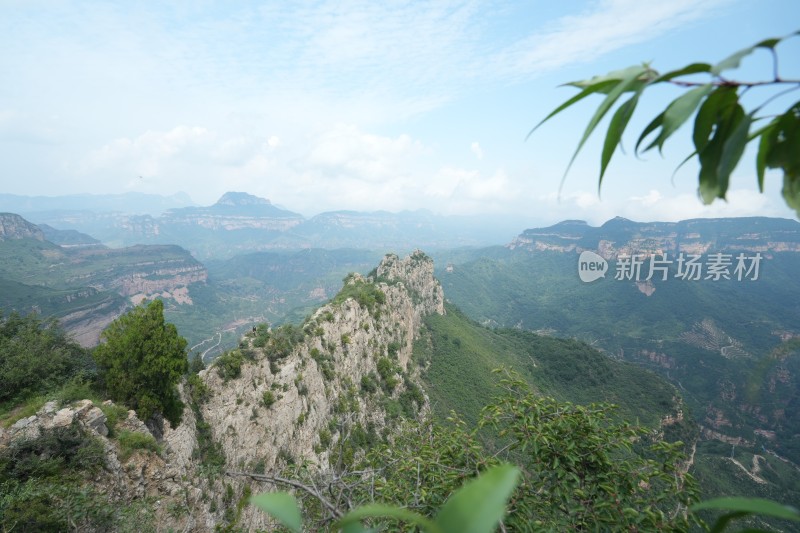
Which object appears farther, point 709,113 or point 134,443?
point 134,443

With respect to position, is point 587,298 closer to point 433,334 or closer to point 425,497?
point 433,334

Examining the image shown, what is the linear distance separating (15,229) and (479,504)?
210152mm

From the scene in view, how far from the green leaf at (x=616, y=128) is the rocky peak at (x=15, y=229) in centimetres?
20153

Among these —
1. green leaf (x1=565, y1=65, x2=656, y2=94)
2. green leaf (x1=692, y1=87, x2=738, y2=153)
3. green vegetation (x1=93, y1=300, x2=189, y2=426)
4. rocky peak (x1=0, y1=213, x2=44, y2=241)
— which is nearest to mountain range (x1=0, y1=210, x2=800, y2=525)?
rocky peak (x1=0, y1=213, x2=44, y2=241)

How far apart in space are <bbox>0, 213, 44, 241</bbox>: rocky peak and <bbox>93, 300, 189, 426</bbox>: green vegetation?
186 meters

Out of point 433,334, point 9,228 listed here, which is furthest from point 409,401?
point 9,228

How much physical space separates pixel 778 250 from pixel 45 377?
8911 inches

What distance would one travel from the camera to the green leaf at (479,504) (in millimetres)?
889

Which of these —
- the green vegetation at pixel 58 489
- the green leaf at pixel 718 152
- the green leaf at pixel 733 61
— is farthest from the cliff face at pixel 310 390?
the green leaf at pixel 733 61

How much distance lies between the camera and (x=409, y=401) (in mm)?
32000

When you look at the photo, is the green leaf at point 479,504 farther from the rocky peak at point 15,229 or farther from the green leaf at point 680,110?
the rocky peak at point 15,229

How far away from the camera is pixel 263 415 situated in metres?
17.9

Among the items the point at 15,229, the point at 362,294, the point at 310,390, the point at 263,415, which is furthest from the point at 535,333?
the point at 15,229

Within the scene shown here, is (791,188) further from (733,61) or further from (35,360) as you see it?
(35,360)
